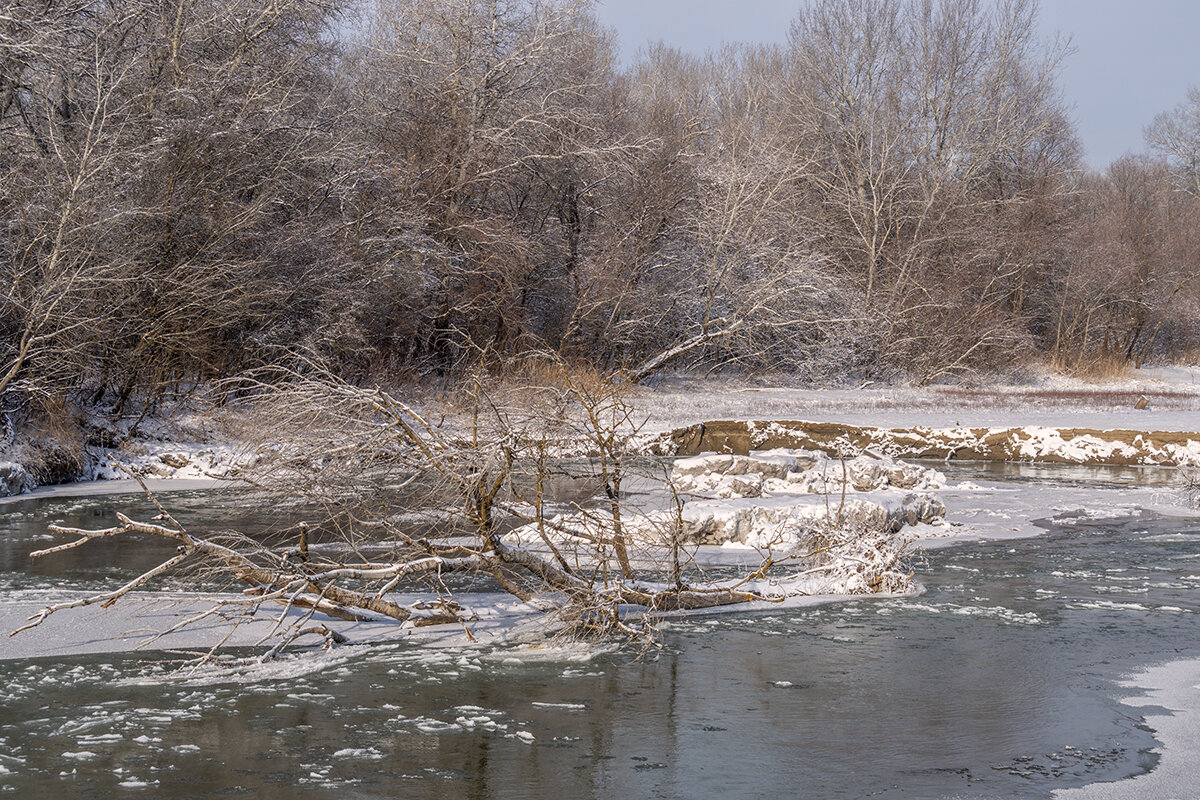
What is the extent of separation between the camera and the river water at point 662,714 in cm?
530

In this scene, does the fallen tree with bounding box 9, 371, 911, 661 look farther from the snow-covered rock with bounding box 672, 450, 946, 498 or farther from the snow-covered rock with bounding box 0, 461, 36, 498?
the snow-covered rock with bounding box 0, 461, 36, 498

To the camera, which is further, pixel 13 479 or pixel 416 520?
pixel 13 479

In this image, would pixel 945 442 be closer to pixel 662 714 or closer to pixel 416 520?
pixel 416 520

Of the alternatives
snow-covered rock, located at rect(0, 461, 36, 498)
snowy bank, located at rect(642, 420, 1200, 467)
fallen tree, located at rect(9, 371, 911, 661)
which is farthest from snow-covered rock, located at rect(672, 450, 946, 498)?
snow-covered rock, located at rect(0, 461, 36, 498)

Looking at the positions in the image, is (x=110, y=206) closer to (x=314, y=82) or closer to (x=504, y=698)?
(x=314, y=82)

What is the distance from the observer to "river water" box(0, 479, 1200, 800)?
530cm

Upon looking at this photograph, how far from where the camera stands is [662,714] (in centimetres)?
637

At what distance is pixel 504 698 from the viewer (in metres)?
6.64

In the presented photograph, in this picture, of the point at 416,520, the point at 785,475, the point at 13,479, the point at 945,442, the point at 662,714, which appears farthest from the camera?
the point at 945,442

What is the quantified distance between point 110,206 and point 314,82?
31.5ft

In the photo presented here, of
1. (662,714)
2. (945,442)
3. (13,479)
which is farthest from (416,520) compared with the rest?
(945,442)

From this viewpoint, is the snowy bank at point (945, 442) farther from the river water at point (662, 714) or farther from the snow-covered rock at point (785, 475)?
the river water at point (662, 714)

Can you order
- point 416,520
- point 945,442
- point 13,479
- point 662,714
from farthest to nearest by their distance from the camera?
point 945,442 → point 13,479 → point 416,520 → point 662,714

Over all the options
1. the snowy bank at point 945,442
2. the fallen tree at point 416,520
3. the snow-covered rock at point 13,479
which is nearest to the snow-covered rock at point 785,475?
the snowy bank at point 945,442
